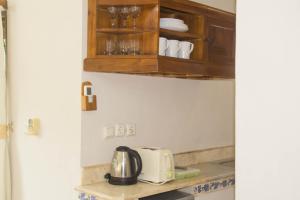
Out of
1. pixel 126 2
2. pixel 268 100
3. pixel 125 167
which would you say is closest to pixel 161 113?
pixel 125 167

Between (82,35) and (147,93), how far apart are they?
2.18 ft

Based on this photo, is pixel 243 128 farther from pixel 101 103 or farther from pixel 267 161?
pixel 101 103

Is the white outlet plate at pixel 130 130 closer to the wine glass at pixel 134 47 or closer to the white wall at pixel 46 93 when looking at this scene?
the white wall at pixel 46 93

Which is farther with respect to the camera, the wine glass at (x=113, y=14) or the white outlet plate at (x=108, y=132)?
the white outlet plate at (x=108, y=132)

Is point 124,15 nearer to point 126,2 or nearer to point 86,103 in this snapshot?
point 126,2

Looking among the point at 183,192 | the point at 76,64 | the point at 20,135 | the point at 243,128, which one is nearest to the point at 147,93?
the point at 76,64

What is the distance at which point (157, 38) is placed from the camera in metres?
2.05

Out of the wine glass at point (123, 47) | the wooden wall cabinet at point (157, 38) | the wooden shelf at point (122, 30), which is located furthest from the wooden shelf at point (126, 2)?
the wine glass at point (123, 47)

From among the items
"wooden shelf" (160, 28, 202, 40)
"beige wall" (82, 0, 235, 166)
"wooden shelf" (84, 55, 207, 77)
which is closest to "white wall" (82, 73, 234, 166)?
"beige wall" (82, 0, 235, 166)

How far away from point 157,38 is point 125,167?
2.75ft

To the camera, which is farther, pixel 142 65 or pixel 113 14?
pixel 113 14

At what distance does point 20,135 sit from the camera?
2.74 m

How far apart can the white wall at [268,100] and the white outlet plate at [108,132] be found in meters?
1.44

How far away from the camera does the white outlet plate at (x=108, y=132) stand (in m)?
2.31
